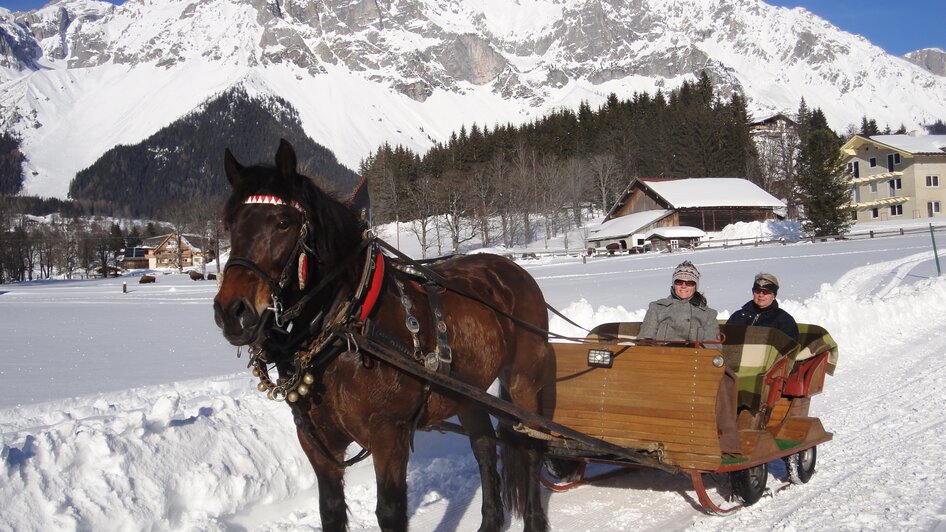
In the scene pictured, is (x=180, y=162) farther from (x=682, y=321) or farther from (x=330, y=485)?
(x=330, y=485)

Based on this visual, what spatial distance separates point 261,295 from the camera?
10.5 ft

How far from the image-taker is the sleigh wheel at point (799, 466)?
5918 mm

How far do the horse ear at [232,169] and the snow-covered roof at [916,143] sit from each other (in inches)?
2686

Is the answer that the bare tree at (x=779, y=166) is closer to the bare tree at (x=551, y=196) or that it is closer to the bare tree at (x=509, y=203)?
the bare tree at (x=551, y=196)

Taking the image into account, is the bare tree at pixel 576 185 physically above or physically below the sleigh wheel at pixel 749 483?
above

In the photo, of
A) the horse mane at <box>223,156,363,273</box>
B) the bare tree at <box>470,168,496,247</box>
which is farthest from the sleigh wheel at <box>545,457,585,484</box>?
the bare tree at <box>470,168,496,247</box>

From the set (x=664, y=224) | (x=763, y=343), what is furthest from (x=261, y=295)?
(x=664, y=224)

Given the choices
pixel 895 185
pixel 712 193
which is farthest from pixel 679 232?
pixel 895 185

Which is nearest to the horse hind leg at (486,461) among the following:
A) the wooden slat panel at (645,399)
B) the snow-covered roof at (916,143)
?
the wooden slat panel at (645,399)

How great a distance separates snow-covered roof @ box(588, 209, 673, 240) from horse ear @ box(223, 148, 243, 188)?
55.6 metres

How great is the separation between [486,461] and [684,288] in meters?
2.24

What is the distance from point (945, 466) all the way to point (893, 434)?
112cm

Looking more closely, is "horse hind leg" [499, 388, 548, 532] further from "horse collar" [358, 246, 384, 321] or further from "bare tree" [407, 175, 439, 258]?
"bare tree" [407, 175, 439, 258]

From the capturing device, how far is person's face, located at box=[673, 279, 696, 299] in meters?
6.01
